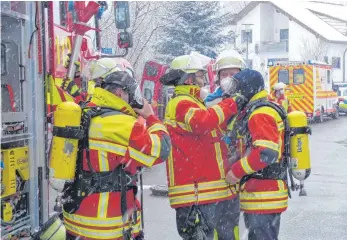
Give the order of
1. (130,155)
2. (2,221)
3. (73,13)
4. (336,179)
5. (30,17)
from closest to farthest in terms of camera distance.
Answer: (130,155) → (2,221) → (30,17) → (73,13) → (336,179)

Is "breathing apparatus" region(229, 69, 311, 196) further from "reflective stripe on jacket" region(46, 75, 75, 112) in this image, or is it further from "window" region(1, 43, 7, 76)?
"window" region(1, 43, 7, 76)

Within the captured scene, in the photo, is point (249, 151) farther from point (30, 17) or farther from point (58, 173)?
point (30, 17)

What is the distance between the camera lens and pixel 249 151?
4336 mm

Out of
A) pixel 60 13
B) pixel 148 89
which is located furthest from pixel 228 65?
pixel 148 89

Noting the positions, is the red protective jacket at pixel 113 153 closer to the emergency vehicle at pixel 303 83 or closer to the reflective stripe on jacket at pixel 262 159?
the reflective stripe on jacket at pixel 262 159

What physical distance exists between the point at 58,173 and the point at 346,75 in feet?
153

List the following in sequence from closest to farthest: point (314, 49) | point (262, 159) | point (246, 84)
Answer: point (262, 159)
point (246, 84)
point (314, 49)

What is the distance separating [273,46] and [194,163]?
45.8 meters

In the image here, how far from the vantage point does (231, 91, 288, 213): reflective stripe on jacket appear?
164 inches

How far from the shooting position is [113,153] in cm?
353

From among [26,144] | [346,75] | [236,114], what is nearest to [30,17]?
[26,144]

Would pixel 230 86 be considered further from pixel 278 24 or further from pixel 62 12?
pixel 278 24

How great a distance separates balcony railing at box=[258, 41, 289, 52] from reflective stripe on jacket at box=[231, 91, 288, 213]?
4513cm

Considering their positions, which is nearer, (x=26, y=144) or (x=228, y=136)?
(x=26, y=144)
